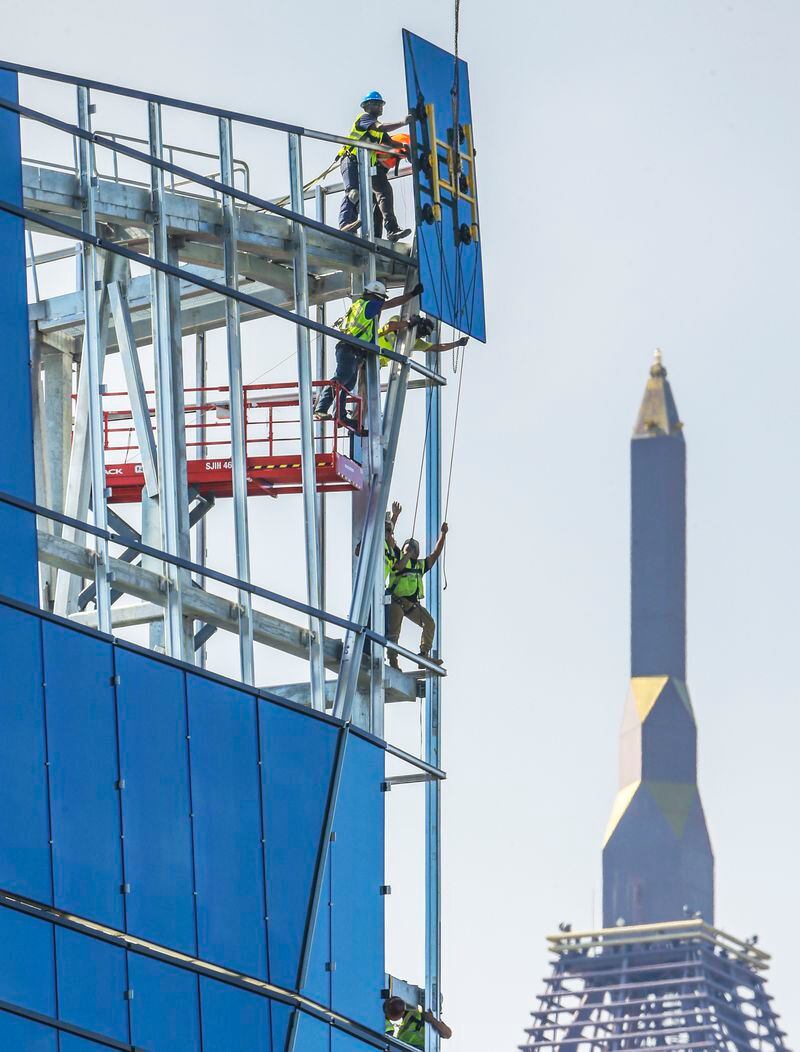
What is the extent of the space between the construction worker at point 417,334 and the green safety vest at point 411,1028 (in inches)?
443

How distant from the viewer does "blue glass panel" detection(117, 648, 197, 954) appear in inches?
1613

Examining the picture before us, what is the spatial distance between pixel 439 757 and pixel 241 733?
6220mm

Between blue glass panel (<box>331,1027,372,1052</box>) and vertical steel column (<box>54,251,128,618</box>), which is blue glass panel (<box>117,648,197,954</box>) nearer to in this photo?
vertical steel column (<box>54,251,128,618</box>)

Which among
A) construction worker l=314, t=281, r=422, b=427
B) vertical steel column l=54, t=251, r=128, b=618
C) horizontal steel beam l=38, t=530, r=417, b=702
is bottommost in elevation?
horizontal steel beam l=38, t=530, r=417, b=702

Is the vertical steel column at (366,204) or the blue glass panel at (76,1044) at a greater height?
the vertical steel column at (366,204)

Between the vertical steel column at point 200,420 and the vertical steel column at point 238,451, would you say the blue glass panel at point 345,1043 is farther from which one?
the vertical steel column at point 200,420

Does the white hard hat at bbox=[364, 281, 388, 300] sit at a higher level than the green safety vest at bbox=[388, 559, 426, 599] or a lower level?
higher

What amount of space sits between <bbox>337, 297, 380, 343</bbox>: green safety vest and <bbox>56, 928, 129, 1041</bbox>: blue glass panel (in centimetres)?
1228

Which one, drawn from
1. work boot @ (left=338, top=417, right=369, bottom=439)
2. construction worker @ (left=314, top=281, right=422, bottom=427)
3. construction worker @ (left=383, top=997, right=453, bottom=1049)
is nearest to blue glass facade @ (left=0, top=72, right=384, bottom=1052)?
construction worker @ (left=383, top=997, right=453, bottom=1049)

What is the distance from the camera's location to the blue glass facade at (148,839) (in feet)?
129

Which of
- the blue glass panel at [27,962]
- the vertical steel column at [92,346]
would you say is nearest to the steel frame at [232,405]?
the vertical steel column at [92,346]

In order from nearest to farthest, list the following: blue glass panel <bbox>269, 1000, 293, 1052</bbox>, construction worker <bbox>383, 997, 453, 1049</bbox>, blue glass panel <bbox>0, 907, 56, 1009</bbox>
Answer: blue glass panel <bbox>0, 907, 56, 1009</bbox> < blue glass panel <bbox>269, 1000, 293, 1052</bbox> < construction worker <bbox>383, 997, 453, 1049</bbox>

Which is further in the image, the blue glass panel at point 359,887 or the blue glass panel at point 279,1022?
the blue glass panel at point 359,887

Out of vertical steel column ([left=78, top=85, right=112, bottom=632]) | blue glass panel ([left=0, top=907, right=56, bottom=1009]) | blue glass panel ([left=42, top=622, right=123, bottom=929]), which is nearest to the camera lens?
blue glass panel ([left=0, top=907, right=56, bottom=1009])
